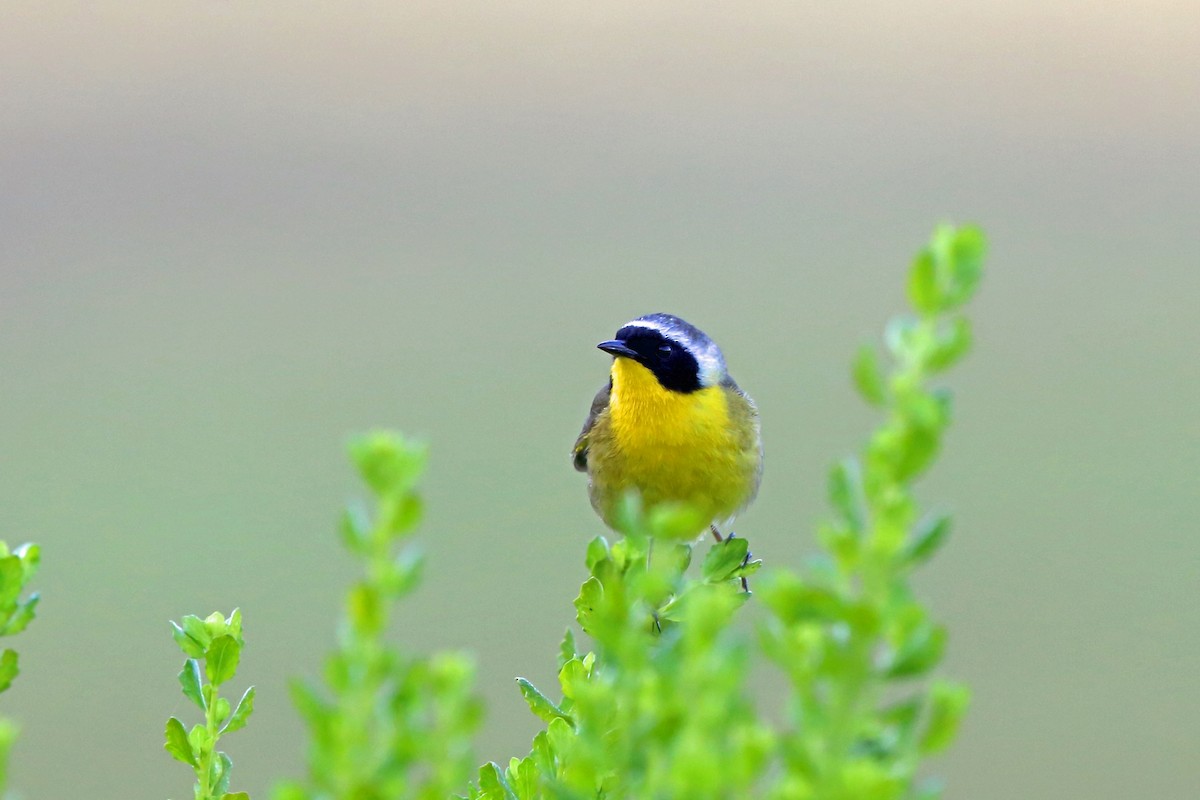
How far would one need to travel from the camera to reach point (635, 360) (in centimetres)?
383

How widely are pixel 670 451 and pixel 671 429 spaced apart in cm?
7

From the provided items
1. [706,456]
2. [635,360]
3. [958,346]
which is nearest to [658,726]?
[958,346]

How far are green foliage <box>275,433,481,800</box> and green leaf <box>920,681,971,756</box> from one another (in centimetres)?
19

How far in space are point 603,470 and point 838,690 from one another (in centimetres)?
312

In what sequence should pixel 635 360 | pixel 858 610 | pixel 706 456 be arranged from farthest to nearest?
pixel 635 360 → pixel 706 456 → pixel 858 610

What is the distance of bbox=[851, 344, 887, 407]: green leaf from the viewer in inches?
22.0

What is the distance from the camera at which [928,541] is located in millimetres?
554

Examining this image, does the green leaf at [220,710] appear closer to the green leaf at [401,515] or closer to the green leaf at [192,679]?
the green leaf at [192,679]

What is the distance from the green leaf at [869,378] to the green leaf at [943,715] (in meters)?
0.12

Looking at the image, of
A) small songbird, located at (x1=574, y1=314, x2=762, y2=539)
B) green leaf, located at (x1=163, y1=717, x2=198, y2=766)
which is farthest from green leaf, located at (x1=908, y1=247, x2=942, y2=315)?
small songbird, located at (x1=574, y1=314, x2=762, y2=539)

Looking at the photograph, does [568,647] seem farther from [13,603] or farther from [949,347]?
[949,347]

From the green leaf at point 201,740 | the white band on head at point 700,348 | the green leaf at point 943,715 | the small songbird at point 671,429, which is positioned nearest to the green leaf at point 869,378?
the green leaf at point 943,715

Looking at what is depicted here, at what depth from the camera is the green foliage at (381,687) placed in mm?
552

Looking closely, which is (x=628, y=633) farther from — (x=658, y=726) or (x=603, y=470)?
(x=603, y=470)
